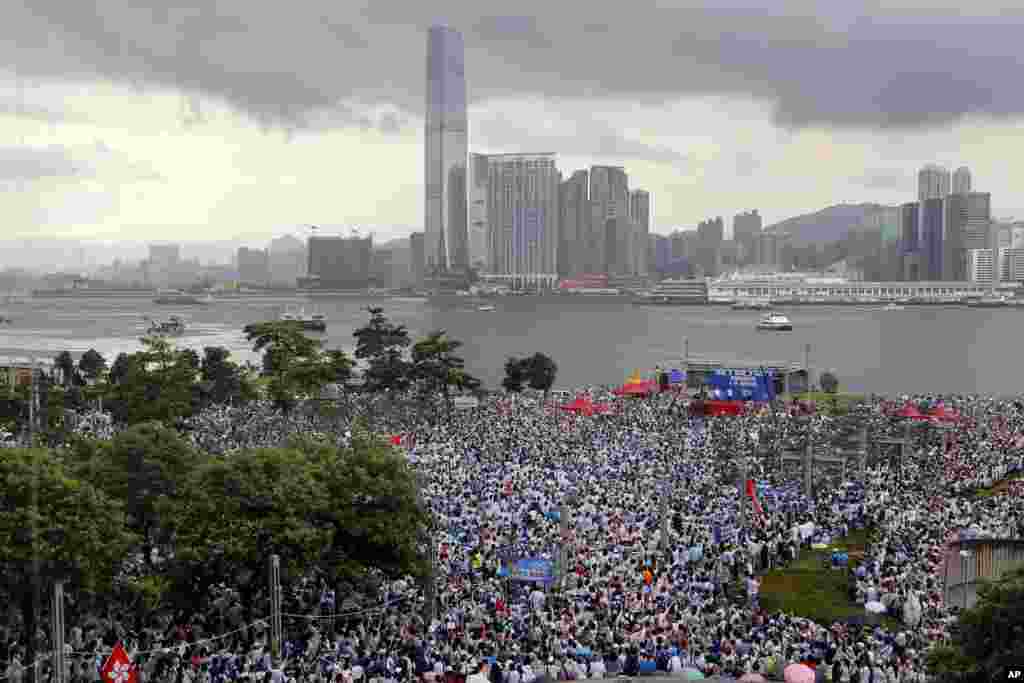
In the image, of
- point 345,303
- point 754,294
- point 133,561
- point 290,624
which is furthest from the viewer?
point 345,303

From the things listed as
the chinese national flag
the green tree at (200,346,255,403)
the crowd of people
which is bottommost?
the crowd of people

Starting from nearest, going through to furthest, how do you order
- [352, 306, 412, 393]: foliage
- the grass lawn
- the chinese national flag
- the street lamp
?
the chinese national flag → the street lamp → the grass lawn → [352, 306, 412, 393]: foliage

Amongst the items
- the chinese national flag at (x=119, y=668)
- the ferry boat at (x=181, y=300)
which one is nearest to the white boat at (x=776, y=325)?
the chinese national flag at (x=119, y=668)

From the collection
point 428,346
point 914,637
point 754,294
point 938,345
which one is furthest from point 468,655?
point 754,294

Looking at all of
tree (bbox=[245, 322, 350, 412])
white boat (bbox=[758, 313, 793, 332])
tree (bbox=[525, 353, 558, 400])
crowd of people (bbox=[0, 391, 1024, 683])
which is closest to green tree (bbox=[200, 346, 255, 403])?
tree (bbox=[245, 322, 350, 412])

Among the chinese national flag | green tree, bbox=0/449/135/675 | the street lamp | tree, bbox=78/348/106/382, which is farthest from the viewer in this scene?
tree, bbox=78/348/106/382

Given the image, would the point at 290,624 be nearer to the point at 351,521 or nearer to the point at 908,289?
the point at 351,521

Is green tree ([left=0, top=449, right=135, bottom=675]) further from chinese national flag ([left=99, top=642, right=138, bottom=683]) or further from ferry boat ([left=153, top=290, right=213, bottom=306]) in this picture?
ferry boat ([left=153, top=290, right=213, bottom=306])
